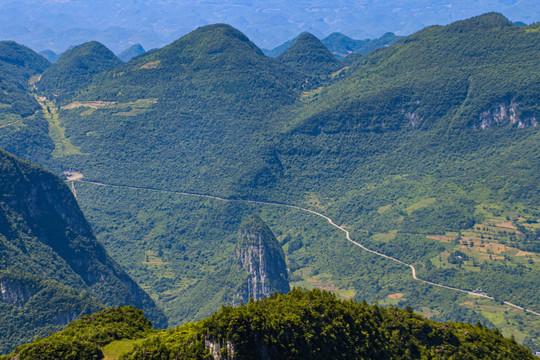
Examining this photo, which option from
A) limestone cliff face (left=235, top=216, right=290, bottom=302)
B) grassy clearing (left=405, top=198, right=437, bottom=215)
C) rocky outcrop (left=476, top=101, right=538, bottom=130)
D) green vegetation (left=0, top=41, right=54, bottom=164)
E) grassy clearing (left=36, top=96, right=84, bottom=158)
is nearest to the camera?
limestone cliff face (left=235, top=216, right=290, bottom=302)

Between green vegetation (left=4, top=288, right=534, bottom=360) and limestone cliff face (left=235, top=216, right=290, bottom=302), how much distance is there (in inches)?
1763

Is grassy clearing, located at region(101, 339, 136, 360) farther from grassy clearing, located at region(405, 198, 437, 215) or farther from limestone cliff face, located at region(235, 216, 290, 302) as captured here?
grassy clearing, located at region(405, 198, 437, 215)

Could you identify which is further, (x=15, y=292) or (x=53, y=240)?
(x=53, y=240)

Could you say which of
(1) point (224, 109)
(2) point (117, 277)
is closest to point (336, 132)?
(1) point (224, 109)

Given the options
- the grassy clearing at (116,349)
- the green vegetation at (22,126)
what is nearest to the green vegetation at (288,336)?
the grassy clearing at (116,349)

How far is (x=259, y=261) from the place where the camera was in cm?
10556

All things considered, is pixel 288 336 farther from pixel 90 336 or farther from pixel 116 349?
pixel 90 336

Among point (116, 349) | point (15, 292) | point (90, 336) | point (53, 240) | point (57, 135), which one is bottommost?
point (116, 349)

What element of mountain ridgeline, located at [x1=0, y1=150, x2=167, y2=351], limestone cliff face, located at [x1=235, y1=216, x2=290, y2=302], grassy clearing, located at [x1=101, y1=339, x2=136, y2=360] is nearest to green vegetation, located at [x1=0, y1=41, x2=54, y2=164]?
mountain ridgeline, located at [x1=0, y1=150, x2=167, y2=351]

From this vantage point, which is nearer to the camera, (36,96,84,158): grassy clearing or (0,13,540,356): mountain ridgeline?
(0,13,540,356): mountain ridgeline

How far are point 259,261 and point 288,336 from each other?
5873cm

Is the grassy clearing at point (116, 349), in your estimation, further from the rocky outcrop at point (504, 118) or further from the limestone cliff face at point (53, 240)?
the rocky outcrop at point (504, 118)

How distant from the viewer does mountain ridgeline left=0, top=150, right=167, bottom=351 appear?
256ft

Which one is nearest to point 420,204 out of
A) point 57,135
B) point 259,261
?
point 259,261
